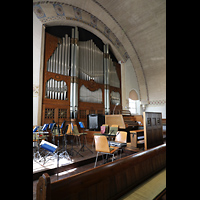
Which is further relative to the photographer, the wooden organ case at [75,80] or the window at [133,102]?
the window at [133,102]

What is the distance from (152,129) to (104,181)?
2.44 m

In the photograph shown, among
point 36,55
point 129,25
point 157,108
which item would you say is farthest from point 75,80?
point 157,108

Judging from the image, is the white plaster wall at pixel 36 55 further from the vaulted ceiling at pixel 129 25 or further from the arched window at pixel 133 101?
the arched window at pixel 133 101

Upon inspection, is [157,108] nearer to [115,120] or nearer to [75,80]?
[115,120]

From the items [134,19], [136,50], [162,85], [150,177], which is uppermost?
[134,19]

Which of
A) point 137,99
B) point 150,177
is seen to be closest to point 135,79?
point 137,99

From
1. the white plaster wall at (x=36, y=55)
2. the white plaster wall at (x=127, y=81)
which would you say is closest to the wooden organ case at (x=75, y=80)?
the white plaster wall at (x=36, y=55)

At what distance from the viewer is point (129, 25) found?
9258 mm

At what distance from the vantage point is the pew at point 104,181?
3.34 ft

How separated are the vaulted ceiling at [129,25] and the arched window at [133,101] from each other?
0.64 metres

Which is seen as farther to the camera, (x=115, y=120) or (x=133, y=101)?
(x=133, y=101)
